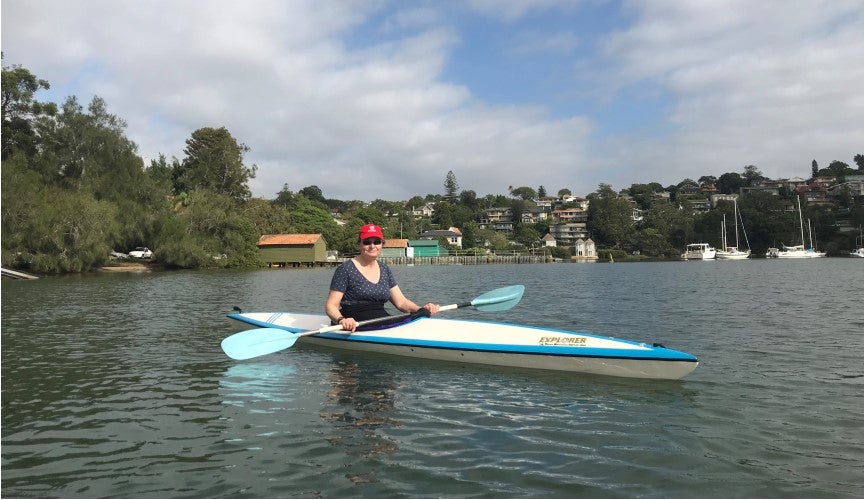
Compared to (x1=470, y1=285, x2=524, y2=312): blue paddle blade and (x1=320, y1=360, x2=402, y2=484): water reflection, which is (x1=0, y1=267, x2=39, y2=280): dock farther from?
(x1=470, y1=285, x2=524, y2=312): blue paddle blade

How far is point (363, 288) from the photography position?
8.23 meters

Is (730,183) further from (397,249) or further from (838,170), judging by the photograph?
(397,249)

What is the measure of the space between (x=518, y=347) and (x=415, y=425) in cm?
260

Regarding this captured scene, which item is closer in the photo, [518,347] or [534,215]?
[518,347]

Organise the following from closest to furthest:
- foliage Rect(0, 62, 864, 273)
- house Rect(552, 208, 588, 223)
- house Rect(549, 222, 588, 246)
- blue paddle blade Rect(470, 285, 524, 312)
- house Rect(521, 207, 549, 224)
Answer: blue paddle blade Rect(470, 285, 524, 312) < foliage Rect(0, 62, 864, 273) < house Rect(549, 222, 588, 246) < house Rect(552, 208, 588, 223) < house Rect(521, 207, 549, 224)

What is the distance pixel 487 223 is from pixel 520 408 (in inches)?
5671

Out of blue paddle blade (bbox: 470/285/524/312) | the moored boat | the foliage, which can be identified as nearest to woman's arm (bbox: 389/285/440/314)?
blue paddle blade (bbox: 470/285/524/312)

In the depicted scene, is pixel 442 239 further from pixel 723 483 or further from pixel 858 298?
pixel 723 483

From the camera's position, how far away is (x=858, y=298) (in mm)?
18875

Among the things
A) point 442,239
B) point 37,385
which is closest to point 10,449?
point 37,385

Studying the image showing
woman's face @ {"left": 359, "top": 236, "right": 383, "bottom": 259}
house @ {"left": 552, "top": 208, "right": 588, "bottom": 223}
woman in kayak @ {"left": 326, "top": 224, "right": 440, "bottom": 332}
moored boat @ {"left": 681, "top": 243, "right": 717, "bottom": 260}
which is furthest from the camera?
house @ {"left": 552, "top": 208, "right": 588, "bottom": 223}

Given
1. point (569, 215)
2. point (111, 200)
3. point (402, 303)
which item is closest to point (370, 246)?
point (402, 303)

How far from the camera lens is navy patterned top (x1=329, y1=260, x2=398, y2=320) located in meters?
8.07

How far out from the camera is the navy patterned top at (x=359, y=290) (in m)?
8.07
